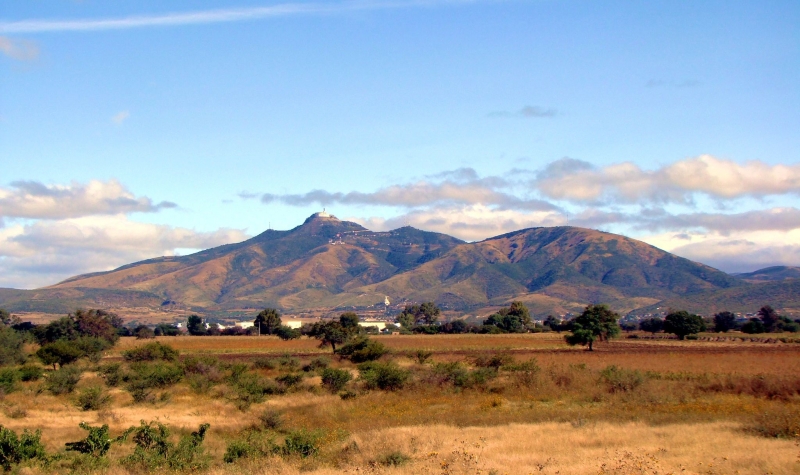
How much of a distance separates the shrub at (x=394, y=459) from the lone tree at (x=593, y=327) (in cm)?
5494

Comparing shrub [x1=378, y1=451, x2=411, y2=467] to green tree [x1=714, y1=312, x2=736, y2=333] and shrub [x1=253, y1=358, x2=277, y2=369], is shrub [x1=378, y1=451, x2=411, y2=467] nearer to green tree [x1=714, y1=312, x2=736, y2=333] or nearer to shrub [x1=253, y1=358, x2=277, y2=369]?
shrub [x1=253, y1=358, x2=277, y2=369]

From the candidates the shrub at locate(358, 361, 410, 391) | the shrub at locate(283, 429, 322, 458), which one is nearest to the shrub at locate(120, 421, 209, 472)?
the shrub at locate(283, 429, 322, 458)

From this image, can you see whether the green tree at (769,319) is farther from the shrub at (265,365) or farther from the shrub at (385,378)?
the shrub at (385,378)

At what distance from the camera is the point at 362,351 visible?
5188 centimetres

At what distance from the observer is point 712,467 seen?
15320 millimetres

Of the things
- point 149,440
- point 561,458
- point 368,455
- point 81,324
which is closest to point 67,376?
point 149,440

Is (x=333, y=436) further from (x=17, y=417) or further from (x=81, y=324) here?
(x=81, y=324)

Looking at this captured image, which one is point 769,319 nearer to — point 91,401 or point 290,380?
point 290,380

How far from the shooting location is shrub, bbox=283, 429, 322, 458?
18672 millimetres

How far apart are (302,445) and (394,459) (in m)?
3.57

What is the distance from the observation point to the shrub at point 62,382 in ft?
123

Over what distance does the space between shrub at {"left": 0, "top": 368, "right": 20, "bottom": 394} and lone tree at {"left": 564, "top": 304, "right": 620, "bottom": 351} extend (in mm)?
50946

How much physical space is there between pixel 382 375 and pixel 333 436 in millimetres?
15235

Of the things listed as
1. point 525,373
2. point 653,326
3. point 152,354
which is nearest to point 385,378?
point 525,373
